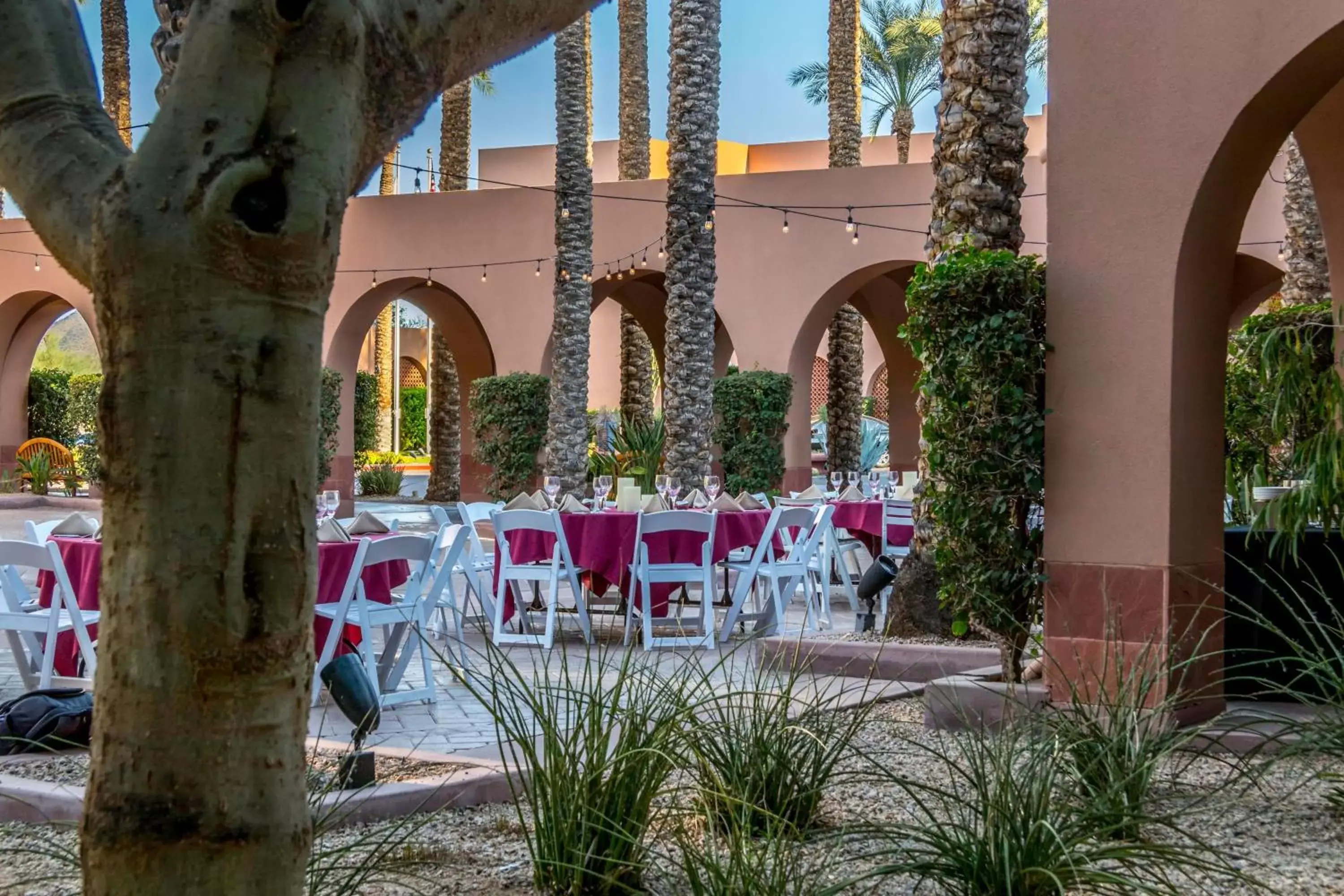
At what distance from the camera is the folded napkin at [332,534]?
19.9ft

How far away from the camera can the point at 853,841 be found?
10.7 ft

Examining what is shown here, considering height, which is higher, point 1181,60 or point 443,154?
point 443,154

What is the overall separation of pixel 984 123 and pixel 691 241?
661 cm

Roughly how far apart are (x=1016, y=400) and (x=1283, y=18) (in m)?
1.63

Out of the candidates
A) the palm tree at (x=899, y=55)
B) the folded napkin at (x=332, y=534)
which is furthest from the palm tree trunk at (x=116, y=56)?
the folded napkin at (x=332, y=534)

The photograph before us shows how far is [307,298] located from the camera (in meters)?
1.90

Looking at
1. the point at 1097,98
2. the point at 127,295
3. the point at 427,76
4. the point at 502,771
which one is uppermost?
the point at 1097,98

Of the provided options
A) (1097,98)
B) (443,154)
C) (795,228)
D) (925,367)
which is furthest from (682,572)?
(443,154)

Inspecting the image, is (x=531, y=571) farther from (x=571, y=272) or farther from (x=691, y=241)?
(x=571, y=272)

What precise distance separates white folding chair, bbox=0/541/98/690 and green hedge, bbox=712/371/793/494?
9.85 m

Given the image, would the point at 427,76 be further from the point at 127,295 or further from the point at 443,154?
the point at 443,154

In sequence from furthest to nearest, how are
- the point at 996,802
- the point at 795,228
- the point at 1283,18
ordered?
1. the point at 795,228
2. the point at 1283,18
3. the point at 996,802

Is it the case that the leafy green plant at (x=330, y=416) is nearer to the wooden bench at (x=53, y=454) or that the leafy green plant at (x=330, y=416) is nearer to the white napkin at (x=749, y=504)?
the wooden bench at (x=53, y=454)

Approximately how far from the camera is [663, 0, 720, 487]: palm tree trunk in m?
13.4
